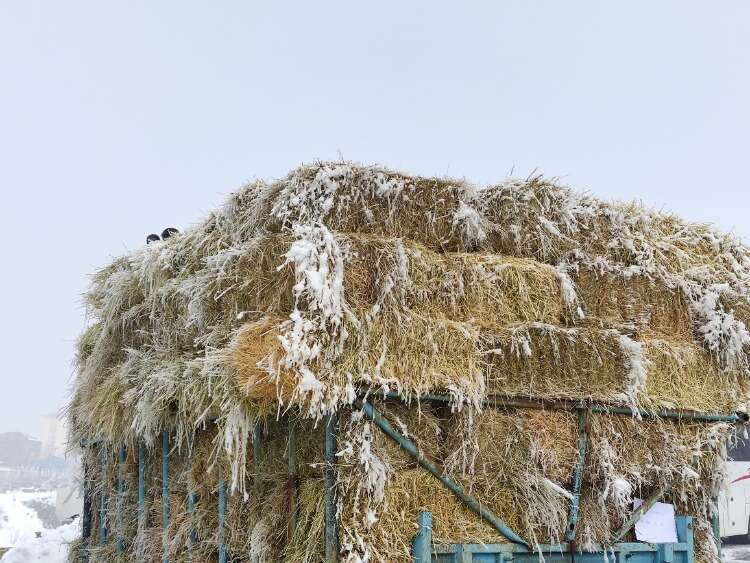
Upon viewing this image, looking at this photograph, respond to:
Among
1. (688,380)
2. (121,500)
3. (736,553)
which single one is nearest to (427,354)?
(688,380)

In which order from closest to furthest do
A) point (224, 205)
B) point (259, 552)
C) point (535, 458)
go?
point (259, 552), point (535, 458), point (224, 205)

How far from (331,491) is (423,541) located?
64 centimetres

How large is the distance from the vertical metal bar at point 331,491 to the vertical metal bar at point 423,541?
0.50m

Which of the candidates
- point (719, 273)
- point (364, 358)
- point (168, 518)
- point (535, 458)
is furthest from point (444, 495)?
point (719, 273)

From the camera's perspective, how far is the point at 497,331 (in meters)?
4.62

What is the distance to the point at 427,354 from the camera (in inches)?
168

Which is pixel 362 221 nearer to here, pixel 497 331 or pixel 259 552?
pixel 497 331

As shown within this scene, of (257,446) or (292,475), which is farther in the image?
(257,446)

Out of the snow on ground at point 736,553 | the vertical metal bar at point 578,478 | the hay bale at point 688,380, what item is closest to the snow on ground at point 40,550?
the vertical metal bar at point 578,478

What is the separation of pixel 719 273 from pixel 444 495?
3105 millimetres

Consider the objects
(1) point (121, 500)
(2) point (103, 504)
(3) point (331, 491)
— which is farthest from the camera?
(2) point (103, 504)

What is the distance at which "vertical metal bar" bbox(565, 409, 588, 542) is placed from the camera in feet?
14.9

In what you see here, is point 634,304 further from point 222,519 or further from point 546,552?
point 222,519

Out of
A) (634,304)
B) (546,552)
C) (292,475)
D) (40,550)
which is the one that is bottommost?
(40,550)
